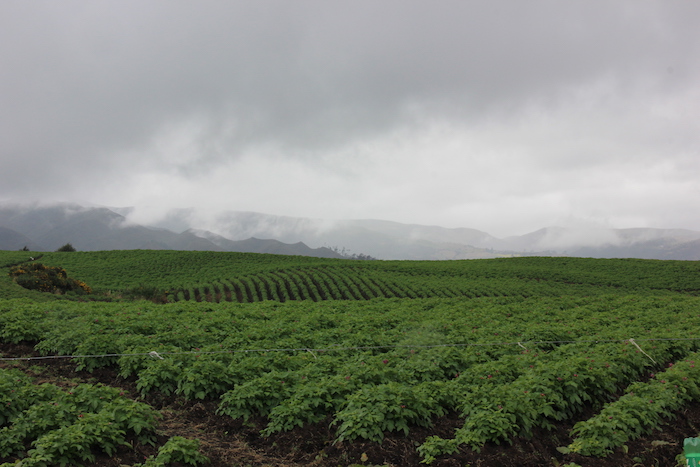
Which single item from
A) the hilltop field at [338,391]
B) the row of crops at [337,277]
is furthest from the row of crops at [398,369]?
the row of crops at [337,277]

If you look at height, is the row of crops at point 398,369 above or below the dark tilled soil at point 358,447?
above

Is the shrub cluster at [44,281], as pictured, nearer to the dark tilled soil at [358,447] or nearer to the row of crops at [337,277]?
the row of crops at [337,277]

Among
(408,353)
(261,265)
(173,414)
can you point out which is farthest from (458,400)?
(261,265)

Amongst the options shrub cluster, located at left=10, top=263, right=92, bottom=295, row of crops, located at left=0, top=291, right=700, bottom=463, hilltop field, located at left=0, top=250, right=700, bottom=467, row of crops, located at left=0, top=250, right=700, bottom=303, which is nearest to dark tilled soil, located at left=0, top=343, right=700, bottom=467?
hilltop field, located at left=0, top=250, right=700, bottom=467

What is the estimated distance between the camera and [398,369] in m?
8.84

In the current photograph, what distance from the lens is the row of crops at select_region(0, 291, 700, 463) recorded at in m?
6.57

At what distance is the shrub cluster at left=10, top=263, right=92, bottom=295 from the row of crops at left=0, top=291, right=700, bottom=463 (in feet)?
50.9

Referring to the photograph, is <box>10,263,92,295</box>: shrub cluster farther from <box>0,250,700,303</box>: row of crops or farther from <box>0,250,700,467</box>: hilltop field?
<box>0,250,700,467</box>: hilltop field

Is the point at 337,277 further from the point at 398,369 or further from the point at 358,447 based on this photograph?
the point at 358,447

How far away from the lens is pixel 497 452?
19.9 feet

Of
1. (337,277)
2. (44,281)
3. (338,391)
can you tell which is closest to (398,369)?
(338,391)

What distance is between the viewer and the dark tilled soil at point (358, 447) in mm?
5879

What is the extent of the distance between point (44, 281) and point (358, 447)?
29927 millimetres

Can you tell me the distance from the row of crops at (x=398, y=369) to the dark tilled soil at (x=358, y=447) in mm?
164
